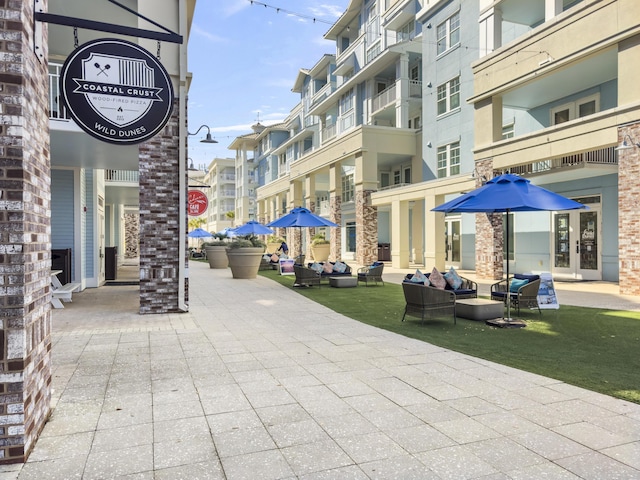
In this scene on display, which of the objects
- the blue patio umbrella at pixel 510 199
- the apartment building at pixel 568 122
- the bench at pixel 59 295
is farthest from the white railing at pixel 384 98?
the bench at pixel 59 295

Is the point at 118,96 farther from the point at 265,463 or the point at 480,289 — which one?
the point at 480,289

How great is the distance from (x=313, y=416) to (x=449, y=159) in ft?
65.1

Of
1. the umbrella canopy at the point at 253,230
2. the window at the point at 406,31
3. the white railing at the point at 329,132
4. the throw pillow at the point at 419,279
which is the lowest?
the throw pillow at the point at 419,279

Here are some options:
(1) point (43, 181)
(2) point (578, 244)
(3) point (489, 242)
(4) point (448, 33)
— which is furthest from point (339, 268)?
(4) point (448, 33)

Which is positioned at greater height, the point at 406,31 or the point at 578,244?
the point at 406,31

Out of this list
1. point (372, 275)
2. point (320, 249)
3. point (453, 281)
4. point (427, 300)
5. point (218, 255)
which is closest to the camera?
point (427, 300)

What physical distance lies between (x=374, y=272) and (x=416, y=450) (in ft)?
37.7

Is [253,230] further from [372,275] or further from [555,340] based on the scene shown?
[555,340]

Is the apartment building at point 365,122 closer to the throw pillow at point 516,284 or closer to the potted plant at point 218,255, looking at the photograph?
the potted plant at point 218,255

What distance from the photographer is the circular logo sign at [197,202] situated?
14.5 meters

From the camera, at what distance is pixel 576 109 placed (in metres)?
15.9

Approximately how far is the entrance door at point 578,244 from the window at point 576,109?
311cm

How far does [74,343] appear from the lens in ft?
21.5

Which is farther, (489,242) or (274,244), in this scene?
(274,244)
